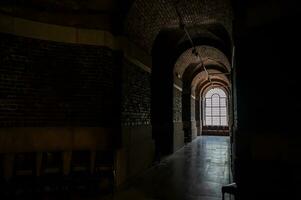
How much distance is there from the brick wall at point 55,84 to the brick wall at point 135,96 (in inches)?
17.6

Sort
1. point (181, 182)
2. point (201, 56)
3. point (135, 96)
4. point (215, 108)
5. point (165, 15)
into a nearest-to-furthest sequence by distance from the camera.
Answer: point (181, 182)
point (135, 96)
point (165, 15)
point (201, 56)
point (215, 108)

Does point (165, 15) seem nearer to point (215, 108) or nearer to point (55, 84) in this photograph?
point (55, 84)

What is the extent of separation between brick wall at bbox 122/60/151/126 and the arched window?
22.1 m

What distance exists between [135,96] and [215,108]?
24.0 meters

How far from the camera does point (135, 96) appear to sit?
28.8ft

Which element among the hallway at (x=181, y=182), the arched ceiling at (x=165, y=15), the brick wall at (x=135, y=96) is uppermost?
the arched ceiling at (x=165, y=15)

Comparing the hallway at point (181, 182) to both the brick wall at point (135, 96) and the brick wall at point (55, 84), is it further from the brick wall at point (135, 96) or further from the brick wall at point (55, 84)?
the brick wall at point (55, 84)

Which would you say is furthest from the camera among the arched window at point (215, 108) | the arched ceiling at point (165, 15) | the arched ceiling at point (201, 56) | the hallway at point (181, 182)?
the arched window at point (215, 108)

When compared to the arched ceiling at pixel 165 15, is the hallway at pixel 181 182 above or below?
below

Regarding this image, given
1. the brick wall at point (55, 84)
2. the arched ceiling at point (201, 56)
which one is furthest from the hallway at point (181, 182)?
the arched ceiling at point (201, 56)

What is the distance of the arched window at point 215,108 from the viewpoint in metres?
30.8

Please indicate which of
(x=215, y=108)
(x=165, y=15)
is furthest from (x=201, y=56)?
(x=215, y=108)

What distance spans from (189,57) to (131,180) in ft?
31.5

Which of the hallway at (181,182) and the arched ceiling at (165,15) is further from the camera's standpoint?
the arched ceiling at (165,15)
